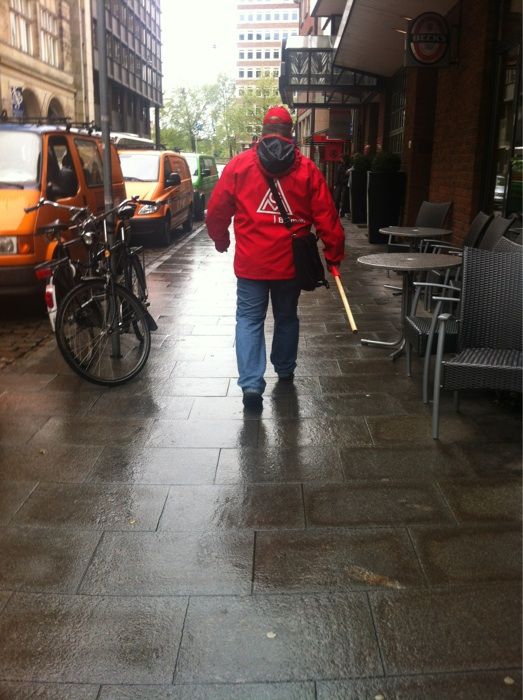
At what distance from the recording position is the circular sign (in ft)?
32.2

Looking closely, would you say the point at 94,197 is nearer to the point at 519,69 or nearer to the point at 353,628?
the point at 519,69

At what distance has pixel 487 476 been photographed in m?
3.77

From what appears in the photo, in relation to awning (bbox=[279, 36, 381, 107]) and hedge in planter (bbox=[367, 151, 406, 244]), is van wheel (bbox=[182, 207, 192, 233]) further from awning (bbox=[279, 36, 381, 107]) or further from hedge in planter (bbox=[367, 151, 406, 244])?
hedge in planter (bbox=[367, 151, 406, 244])

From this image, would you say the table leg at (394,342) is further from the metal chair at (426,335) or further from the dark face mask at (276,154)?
the dark face mask at (276,154)

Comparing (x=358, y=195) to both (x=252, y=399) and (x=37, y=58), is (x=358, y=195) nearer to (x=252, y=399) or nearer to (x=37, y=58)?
(x=252, y=399)

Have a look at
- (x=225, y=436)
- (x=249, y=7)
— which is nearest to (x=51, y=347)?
(x=225, y=436)

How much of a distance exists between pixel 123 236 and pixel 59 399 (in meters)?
1.74

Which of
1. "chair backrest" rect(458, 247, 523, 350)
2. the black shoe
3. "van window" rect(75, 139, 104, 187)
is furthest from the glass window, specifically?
"van window" rect(75, 139, 104, 187)

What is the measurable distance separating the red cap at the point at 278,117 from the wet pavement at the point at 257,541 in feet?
5.87

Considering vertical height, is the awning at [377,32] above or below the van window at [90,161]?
above

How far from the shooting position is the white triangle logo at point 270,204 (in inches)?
184

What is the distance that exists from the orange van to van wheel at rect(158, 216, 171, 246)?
4.09 meters

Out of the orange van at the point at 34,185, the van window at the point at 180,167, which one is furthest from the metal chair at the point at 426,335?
the van window at the point at 180,167

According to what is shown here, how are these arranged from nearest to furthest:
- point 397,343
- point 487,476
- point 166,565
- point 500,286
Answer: point 166,565 < point 487,476 < point 500,286 < point 397,343
